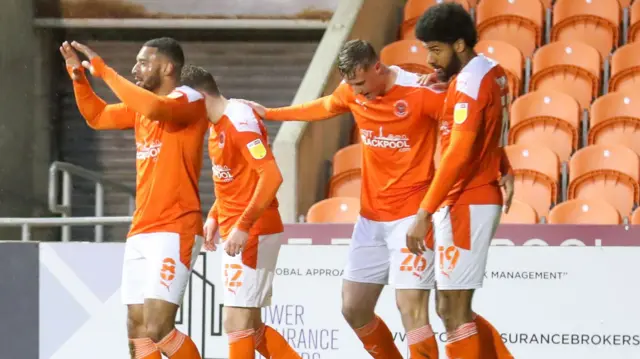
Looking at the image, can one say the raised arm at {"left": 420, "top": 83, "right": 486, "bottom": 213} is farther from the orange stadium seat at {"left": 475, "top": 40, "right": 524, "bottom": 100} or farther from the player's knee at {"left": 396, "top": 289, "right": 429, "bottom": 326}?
the orange stadium seat at {"left": 475, "top": 40, "right": 524, "bottom": 100}

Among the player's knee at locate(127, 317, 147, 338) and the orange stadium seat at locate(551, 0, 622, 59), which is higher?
the orange stadium seat at locate(551, 0, 622, 59)

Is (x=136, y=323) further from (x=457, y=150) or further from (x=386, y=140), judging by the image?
(x=457, y=150)

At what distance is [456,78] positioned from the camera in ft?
17.2

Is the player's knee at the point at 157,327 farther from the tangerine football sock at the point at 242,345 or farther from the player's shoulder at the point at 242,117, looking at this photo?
the player's shoulder at the point at 242,117

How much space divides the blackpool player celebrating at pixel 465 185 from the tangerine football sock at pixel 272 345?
118 centimetres

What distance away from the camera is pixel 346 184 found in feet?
29.9

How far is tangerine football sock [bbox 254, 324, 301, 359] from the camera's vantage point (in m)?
6.12

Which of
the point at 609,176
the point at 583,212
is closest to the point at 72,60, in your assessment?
the point at 583,212

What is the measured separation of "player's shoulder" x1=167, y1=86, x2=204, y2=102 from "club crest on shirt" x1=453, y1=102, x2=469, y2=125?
1352 mm

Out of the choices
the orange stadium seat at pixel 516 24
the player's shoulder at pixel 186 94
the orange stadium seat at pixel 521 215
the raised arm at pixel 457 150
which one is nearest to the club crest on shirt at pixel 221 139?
the player's shoulder at pixel 186 94

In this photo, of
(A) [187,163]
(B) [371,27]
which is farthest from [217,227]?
(B) [371,27]

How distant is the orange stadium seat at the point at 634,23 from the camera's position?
10.4 m

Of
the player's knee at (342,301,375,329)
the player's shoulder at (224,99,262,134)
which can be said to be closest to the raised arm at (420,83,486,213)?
the player's knee at (342,301,375,329)

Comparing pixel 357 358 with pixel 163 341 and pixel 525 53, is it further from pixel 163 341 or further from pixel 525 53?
pixel 525 53
